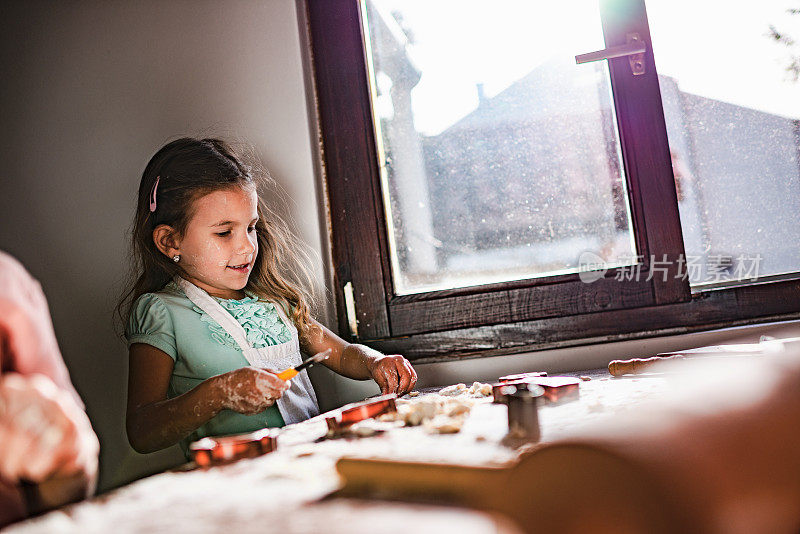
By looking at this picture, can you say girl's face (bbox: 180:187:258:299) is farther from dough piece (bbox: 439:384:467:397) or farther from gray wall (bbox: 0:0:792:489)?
dough piece (bbox: 439:384:467:397)

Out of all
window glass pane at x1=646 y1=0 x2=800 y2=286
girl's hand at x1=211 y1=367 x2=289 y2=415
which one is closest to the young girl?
girl's hand at x1=211 y1=367 x2=289 y2=415

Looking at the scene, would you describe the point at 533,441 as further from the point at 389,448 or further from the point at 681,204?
the point at 681,204

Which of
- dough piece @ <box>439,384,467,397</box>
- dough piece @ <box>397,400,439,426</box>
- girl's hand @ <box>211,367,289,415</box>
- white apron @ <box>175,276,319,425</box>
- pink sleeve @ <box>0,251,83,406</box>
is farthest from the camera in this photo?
white apron @ <box>175,276,319,425</box>

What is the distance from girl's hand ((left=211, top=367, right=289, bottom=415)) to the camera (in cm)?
90

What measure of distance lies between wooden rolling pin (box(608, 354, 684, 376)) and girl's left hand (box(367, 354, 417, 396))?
1.21ft

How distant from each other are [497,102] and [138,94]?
793 millimetres

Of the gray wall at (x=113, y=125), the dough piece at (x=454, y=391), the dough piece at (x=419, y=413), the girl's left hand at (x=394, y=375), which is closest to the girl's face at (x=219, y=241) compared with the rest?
the gray wall at (x=113, y=125)

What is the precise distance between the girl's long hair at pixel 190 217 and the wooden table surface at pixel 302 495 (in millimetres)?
634

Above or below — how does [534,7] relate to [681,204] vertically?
above

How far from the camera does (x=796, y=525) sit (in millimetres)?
507

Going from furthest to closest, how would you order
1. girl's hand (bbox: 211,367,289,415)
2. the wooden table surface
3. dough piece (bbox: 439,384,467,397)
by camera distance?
dough piece (bbox: 439,384,467,397) → girl's hand (bbox: 211,367,289,415) → the wooden table surface

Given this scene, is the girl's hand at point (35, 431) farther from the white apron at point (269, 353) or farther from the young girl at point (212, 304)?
the white apron at point (269, 353)

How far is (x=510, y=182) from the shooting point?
138 centimetres

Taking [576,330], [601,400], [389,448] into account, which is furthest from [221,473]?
[576,330]
